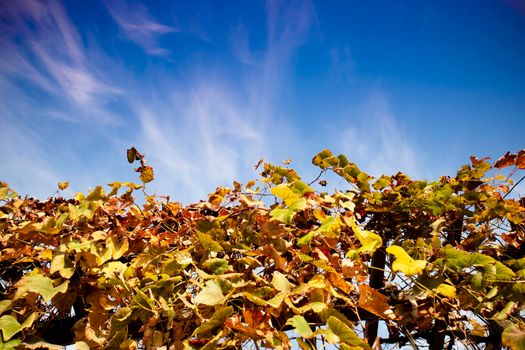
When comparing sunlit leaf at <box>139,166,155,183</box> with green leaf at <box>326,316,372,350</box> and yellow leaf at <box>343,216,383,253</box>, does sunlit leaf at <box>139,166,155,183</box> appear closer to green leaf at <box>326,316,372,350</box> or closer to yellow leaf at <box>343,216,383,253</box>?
yellow leaf at <box>343,216,383,253</box>

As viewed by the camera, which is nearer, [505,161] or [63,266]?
[63,266]

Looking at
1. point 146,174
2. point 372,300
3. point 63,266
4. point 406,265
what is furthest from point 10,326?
point 406,265

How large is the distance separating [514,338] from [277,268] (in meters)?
0.89

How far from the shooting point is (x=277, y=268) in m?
1.48

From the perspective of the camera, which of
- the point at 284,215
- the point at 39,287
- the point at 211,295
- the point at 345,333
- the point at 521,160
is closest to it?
the point at 345,333

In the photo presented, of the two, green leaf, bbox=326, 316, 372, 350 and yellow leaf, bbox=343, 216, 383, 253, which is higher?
yellow leaf, bbox=343, 216, 383, 253

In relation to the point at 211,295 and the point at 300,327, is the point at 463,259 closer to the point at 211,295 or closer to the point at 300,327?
the point at 300,327

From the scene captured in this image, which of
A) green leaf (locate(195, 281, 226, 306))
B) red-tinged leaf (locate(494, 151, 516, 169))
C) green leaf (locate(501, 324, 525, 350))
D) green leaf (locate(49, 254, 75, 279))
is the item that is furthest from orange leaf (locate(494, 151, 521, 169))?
green leaf (locate(49, 254, 75, 279))

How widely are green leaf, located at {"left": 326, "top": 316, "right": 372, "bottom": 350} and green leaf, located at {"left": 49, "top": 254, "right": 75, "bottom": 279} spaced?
4.12 feet

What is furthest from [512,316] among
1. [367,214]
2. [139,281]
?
[139,281]

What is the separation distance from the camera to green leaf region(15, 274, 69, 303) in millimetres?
1454

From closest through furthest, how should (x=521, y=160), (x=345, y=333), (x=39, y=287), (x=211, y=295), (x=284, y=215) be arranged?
(x=345, y=333)
(x=211, y=295)
(x=284, y=215)
(x=39, y=287)
(x=521, y=160)

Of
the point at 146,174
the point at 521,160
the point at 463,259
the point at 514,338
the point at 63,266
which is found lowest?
the point at 514,338

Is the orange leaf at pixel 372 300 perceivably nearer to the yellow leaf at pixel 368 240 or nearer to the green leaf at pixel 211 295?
the yellow leaf at pixel 368 240
